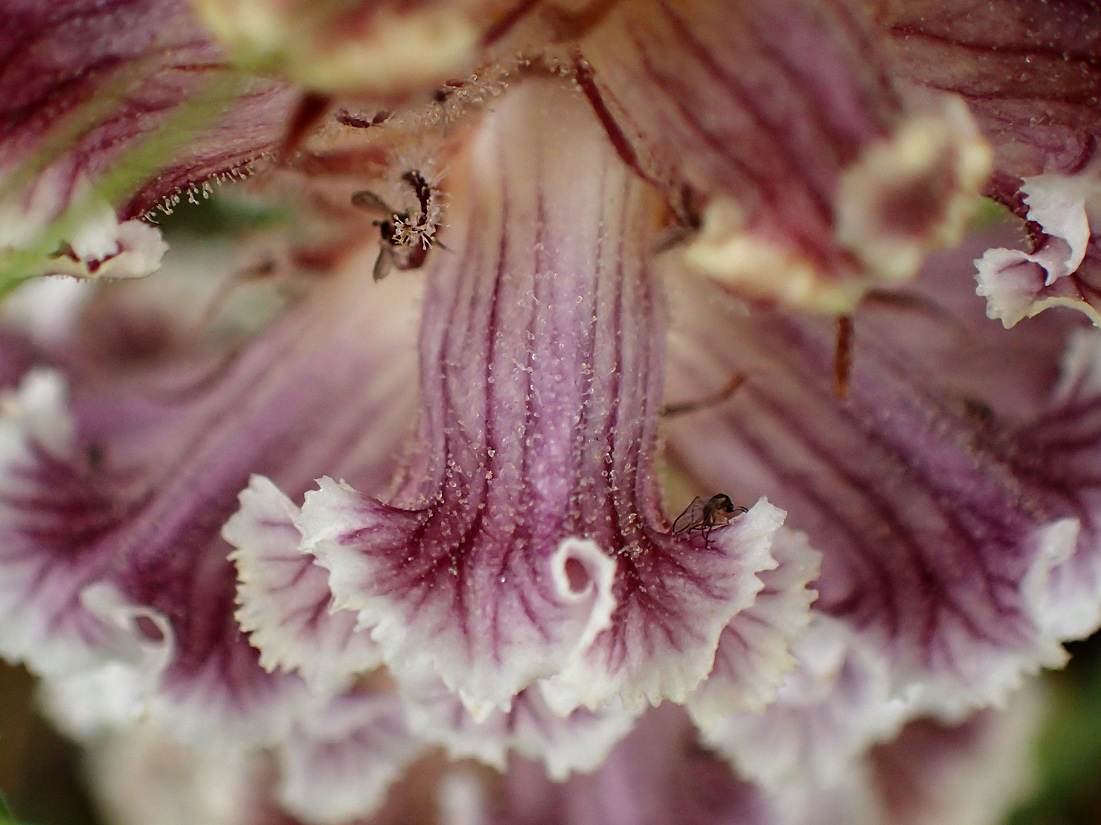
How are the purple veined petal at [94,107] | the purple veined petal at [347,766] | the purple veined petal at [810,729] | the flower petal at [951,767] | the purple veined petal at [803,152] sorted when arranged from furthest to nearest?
the flower petal at [951,767] < the purple veined petal at [347,766] < the purple veined petal at [810,729] < the purple veined petal at [94,107] < the purple veined petal at [803,152]

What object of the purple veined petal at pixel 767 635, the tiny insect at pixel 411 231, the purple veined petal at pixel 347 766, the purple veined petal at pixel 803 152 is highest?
the tiny insect at pixel 411 231

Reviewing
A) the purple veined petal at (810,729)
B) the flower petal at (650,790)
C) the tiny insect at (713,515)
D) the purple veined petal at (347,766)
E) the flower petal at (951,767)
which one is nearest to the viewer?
the tiny insect at (713,515)

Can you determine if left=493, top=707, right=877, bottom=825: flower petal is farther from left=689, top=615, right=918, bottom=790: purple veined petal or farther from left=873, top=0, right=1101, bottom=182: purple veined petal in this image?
left=873, top=0, right=1101, bottom=182: purple veined petal

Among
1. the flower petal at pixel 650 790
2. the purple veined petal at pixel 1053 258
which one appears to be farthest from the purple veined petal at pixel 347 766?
the purple veined petal at pixel 1053 258

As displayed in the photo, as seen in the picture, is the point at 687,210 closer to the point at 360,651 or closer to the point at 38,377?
the point at 360,651

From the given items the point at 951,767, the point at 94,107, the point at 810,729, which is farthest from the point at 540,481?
the point at 951,767

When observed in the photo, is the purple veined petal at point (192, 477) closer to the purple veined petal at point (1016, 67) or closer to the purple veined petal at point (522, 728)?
the purple veined petal at point (522, 728)

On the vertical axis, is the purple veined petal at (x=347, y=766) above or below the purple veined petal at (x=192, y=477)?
below

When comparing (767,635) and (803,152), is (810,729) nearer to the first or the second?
(767,635)

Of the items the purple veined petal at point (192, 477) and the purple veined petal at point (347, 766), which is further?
the purple veined petal at point (347, 766)
